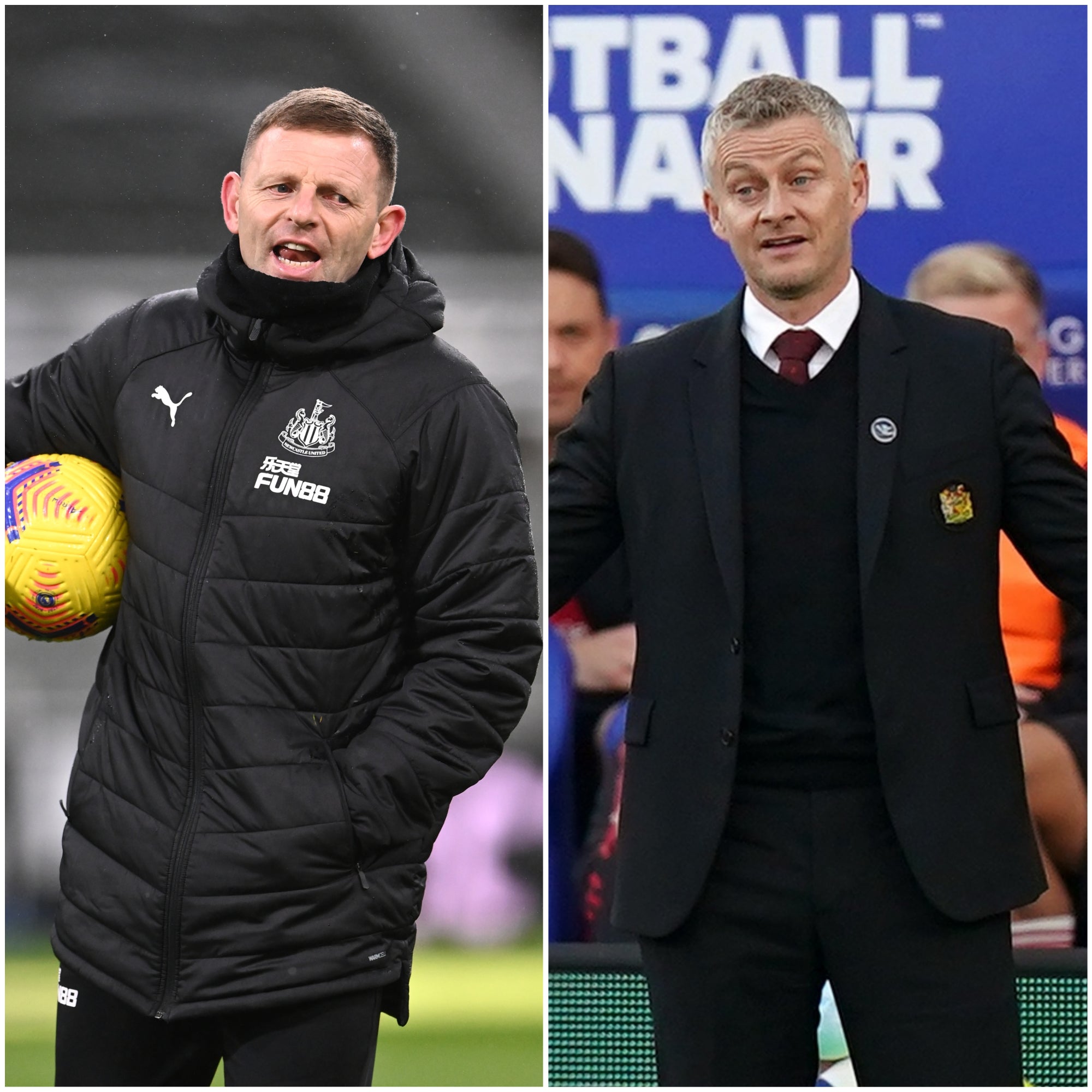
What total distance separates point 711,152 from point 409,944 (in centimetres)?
171

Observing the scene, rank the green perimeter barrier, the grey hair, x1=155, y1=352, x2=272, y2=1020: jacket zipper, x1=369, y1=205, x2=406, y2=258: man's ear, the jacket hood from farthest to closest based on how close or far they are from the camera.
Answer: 1. the green perimeter barrier
2. the grey hair
3. x1=369, y1=205, x2=406, y2=258: man's ear
4. the jacket hood
5. x1=155, y1=352, x2=272, y2=1020: jacket zipper

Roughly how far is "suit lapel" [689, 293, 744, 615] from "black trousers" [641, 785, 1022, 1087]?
1.50ft

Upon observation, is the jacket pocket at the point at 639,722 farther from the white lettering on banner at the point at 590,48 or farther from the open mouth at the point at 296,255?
the white lettering on banner at the point at 590,48

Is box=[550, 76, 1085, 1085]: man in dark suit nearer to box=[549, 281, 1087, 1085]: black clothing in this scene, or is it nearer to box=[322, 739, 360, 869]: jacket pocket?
box=[549, 281, 1087, 1085]: black clothing

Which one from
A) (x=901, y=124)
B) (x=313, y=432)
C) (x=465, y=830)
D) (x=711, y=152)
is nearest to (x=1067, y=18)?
(x=901, y=124)

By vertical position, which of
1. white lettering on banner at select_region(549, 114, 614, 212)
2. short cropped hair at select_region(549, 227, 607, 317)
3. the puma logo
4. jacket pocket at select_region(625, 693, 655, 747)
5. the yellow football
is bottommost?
jacket pocket at select_region(625, 693, 655, 747)

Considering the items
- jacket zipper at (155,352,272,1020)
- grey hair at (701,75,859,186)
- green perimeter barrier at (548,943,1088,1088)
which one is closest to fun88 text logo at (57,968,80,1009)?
jacket zipper at (155,352,272,1020)

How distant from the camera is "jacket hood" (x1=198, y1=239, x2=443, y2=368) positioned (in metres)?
2.91

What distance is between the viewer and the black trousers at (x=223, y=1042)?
286 cm

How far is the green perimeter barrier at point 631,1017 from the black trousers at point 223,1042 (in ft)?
3.27

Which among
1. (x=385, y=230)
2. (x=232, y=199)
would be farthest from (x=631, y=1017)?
(x=232, y=199)

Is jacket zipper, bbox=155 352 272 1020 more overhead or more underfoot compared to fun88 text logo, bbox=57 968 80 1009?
more overhead

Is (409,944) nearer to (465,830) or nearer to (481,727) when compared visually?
(481,727)

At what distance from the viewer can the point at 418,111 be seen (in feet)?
12.6
